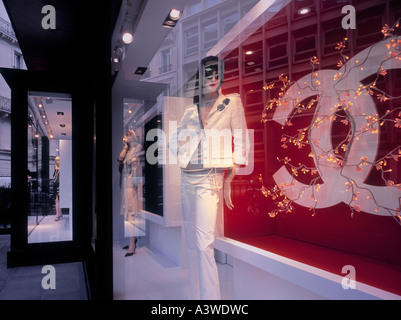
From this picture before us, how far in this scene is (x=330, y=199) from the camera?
83.0 inches

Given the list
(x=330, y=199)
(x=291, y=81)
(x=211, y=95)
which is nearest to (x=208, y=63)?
(x=211, y=95)

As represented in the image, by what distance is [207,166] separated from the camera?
188 cm

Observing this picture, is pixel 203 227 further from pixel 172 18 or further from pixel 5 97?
pixel 5 97

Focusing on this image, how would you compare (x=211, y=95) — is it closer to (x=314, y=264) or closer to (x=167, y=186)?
(x=314, y=264)

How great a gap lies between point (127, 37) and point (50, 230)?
280 centimetres

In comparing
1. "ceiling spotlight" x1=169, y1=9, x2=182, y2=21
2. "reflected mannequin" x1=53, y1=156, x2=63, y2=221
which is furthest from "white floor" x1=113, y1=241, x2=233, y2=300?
"ceiling spotlight" x1=169, y1=9, x2=182, y2=21

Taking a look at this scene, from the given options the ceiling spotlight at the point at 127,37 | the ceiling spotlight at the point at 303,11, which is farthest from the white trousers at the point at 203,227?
the ceiling spotlight at the point at 127,37

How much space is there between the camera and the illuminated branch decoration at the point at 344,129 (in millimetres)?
1667

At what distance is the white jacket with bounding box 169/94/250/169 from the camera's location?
6.13ft

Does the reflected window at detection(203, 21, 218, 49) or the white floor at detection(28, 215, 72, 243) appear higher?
the reflected window at detection(203, 21, 218, 49)

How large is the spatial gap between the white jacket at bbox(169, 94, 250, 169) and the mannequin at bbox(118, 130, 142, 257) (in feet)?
5.71

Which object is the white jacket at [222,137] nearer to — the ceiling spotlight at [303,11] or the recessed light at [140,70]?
the ceiling spotlight at [303,11]

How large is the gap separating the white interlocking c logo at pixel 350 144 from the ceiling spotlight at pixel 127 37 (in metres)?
2.00

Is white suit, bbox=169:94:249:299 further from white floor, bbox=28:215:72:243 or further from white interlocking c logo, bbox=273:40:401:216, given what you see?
white floor, bbox=28:215:72:243
